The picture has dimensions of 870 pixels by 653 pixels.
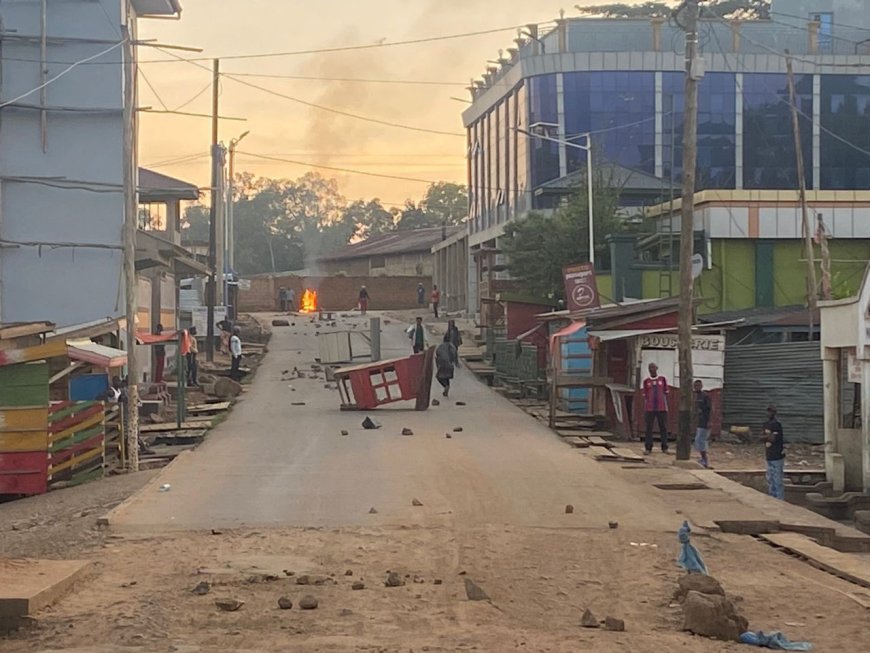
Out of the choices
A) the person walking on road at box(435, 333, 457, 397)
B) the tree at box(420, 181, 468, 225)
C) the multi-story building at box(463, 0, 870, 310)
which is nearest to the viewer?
the person walking on road at box(435, 333, 457, 397)

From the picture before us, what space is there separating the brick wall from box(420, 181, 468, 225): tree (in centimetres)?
4248

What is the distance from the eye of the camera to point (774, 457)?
2011cm

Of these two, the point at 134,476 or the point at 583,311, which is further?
the point at 583,311

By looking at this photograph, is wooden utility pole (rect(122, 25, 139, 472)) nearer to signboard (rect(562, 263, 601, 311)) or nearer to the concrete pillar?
the concrete pillar

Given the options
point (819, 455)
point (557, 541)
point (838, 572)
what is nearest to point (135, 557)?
point (557, 541)

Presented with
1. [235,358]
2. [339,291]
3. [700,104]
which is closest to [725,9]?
[700,104]

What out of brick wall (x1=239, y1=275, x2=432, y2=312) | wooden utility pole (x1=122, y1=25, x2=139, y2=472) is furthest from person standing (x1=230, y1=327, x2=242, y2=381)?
brick wall (x1=239, y1=275, x2=432, y2=312)

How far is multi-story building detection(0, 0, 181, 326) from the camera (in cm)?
3356

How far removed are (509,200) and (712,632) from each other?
54015 millimetres

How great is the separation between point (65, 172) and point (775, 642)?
28446 mm

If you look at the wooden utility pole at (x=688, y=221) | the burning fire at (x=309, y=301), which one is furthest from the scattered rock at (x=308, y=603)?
the burning fire at (x=309, y=301)

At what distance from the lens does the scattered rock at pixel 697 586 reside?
34.1 ft

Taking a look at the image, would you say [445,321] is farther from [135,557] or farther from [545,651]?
[545,651]

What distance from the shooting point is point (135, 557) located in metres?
12.6
